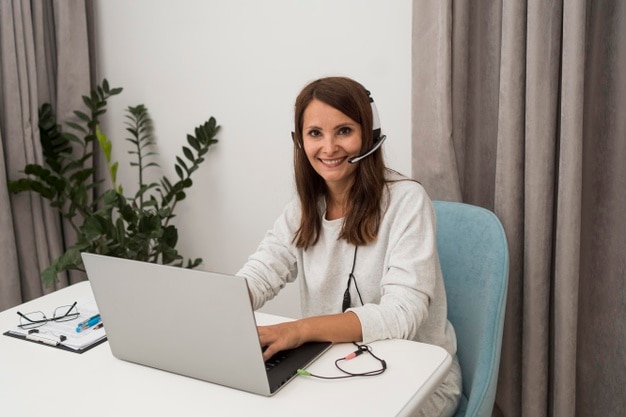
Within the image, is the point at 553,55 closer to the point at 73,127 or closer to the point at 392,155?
Answer: the point at 392,155

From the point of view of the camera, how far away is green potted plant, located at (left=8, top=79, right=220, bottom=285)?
241 cm

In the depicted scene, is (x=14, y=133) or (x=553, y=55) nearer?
(x=553, y=55)

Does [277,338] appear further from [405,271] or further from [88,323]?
[88,323]

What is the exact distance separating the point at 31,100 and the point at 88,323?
1.79 m

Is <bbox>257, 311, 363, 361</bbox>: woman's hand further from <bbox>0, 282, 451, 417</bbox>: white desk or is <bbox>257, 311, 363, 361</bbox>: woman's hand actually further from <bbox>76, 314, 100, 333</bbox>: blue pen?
<bbox>76, 314, 100, 333</bbox>: blue pen

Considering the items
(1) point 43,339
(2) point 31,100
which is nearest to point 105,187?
(2) point 31,100

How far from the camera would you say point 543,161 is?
168 cm

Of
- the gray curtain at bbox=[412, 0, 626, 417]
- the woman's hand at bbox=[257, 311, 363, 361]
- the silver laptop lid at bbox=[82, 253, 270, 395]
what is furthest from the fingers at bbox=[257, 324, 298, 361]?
the gray curtain at bbox=[412, 0, 626, 417]

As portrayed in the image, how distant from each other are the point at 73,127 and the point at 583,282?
92.5 inches

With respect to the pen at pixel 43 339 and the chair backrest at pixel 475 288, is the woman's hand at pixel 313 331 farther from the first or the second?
the pen at pixel 43 339

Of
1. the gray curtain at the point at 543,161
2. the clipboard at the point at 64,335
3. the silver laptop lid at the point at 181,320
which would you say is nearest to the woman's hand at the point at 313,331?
the silver laptop lid at the point at 181,320

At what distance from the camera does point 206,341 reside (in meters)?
1.03

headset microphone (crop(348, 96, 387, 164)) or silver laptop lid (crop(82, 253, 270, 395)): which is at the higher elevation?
headset microphone (crop(348, 96, 387, 164))

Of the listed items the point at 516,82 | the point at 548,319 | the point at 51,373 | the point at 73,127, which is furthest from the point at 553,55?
the point at 73,127
